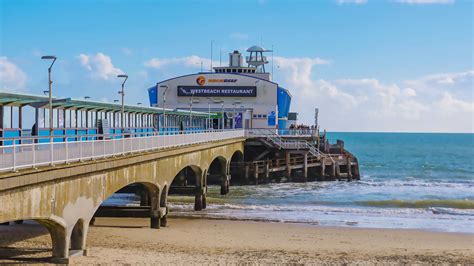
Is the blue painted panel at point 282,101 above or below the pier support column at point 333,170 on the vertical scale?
above

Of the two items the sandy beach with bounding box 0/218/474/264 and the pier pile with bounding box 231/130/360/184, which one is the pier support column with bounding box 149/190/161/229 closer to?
the sandy beach with bounding box 0/218/474/264

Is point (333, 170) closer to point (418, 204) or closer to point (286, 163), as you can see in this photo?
point (286, 163)

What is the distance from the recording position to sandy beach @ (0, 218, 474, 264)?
2116 centimetres

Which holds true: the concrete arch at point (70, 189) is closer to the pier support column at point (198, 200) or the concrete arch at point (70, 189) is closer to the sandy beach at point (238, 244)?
the sandy beach at point (238, 244)

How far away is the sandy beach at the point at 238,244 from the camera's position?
21.2 metres

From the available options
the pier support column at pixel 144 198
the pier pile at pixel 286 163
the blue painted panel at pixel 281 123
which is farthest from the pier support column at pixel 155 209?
the blue painted panel at pixel 281 123

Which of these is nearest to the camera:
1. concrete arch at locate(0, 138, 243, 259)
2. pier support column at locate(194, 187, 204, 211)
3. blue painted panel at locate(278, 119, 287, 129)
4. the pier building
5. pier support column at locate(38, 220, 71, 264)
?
concrete arch at locate(0, 138, 243, 259)

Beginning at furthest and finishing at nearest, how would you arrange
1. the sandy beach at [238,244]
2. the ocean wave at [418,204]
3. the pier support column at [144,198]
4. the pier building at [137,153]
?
the ocean wave at [418,204], the pier support column at [144,198], the sandy beach at [238,244], the pier building at [137,153]

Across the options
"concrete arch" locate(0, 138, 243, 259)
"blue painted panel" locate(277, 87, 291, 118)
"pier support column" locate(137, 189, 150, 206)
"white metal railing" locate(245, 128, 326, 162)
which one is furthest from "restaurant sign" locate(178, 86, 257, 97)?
"concrete arch" locate(0, 138, 243, 259)

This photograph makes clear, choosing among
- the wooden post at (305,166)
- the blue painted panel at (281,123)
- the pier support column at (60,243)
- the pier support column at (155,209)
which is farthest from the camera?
the blue painted panel at (281,123)

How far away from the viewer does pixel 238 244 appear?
2561 cm

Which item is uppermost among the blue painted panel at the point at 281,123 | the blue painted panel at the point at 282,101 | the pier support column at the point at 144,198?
the blue painted panel at the point at 282,101

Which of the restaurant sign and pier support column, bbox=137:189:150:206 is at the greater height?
the restaurant sign

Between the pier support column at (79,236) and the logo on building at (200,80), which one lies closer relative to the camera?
the pier support column at (79,236)
